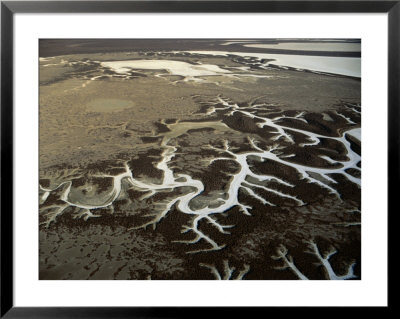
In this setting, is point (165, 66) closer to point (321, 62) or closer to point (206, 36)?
point (206, 36)

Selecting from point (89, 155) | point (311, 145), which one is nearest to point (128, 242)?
point (89, 155)

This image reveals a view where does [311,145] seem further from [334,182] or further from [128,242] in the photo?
[128,242]

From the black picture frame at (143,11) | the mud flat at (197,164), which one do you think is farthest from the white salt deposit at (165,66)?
the black picture frame at (143,11)

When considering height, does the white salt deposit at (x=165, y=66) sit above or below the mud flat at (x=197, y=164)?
above

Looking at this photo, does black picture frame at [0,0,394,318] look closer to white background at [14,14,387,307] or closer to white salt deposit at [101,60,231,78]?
white background at [14,14,387,307]

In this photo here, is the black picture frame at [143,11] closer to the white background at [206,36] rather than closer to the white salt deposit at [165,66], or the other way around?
the white background at [206,36]

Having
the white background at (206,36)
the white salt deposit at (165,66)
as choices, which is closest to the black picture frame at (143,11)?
the white background at (206,36)

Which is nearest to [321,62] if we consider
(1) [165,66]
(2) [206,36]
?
(2) [206,36]
